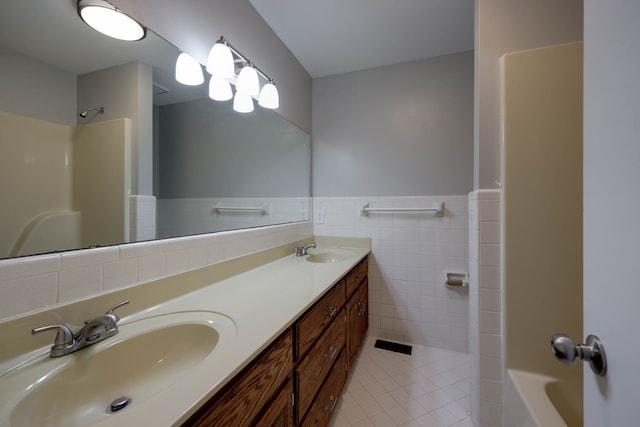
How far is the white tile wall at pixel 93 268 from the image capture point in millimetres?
580

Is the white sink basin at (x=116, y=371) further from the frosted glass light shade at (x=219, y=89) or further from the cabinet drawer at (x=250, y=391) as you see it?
the frosted glass light shade at (x=219, y=89)

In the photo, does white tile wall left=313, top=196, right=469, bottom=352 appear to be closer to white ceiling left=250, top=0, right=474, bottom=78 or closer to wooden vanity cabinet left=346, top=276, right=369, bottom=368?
wooden vanity cabinet left=346, top=276, right=369, bottom=368

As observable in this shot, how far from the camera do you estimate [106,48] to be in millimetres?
812

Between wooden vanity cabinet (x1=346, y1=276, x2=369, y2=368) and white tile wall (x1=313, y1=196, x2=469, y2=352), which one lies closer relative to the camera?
wooden vanity cabinet (x1=346, y1=276, x2=369, y2=368)

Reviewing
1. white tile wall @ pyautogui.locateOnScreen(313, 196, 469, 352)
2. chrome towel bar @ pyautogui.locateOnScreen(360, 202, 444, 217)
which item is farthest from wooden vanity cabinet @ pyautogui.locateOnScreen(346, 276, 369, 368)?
chrome towel bar @ pyautogui.locateOnScreen(360, 202, 444, 217)

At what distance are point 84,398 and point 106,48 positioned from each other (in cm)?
105

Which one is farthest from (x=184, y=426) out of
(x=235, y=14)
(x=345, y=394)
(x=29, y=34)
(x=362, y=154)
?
(x=362, y=154)

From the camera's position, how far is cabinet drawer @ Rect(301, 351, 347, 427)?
99 centimetres

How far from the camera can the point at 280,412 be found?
2.48 feet

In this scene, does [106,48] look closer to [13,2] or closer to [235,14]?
[13,2]

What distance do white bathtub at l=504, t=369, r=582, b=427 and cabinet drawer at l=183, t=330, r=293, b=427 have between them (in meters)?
0.89

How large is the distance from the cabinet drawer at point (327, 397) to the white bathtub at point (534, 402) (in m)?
0.78

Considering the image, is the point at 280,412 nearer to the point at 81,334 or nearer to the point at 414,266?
the point at 81,334

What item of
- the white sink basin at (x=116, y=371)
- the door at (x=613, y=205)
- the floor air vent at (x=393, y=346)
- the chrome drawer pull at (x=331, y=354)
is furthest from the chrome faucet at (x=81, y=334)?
the floor air vent at (x=393, y=346)
